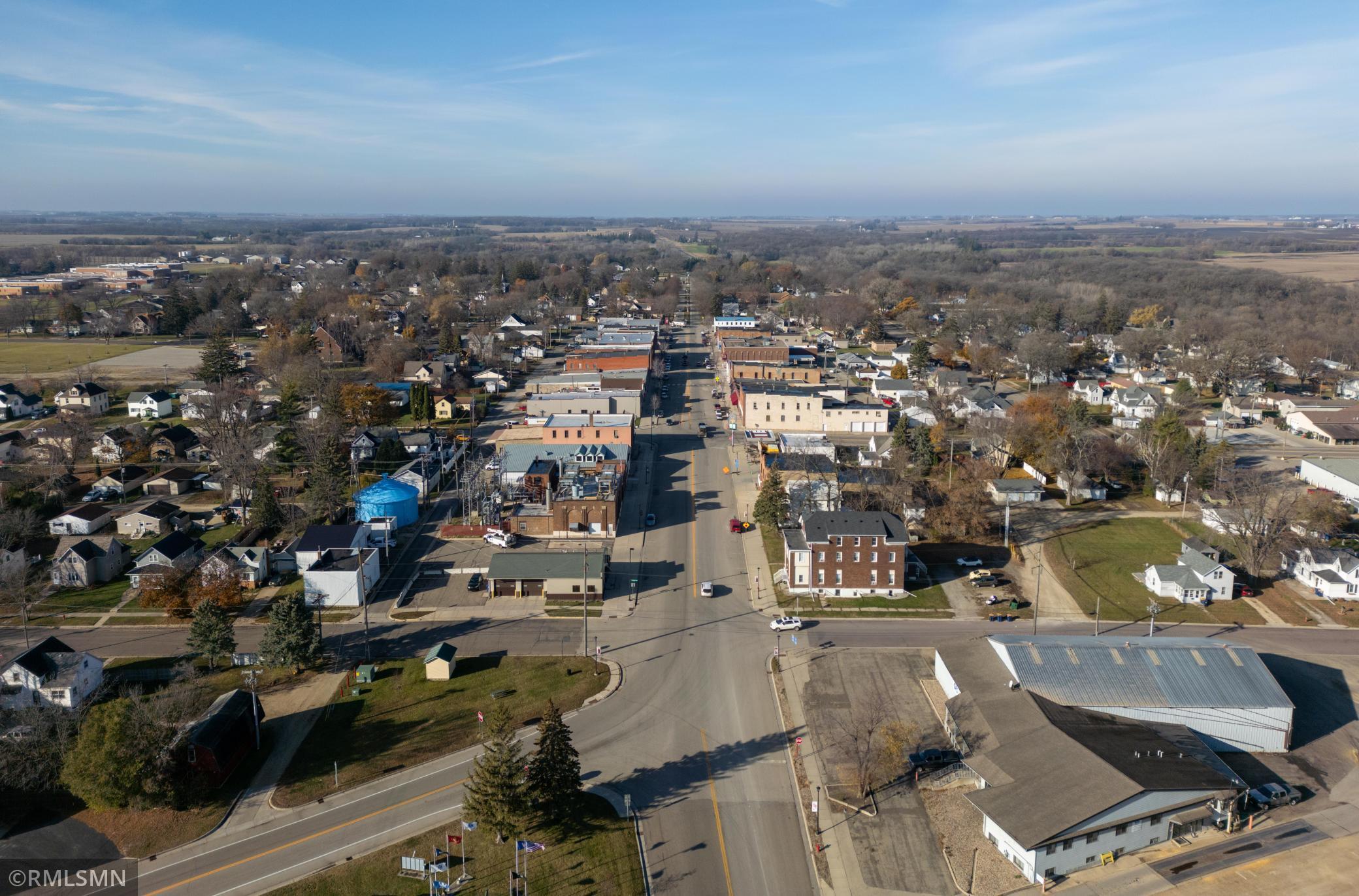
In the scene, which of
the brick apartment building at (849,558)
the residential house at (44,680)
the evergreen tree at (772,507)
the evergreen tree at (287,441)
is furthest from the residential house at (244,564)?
the brick apartment building at (849,558)

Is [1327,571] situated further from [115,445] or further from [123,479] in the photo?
[115,445]

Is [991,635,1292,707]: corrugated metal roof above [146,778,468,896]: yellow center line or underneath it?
above

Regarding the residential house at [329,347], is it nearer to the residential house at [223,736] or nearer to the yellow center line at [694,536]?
the yellow center line at [694,536]

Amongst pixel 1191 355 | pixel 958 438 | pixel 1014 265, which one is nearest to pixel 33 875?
pixel 958 438

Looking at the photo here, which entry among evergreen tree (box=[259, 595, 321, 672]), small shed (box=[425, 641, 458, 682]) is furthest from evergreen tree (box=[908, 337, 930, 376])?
evergreen tree (box=[259, 595, 321, 672])

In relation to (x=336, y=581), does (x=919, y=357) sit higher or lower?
higher

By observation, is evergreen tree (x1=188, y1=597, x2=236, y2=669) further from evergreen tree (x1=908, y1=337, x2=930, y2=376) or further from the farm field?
the farm field

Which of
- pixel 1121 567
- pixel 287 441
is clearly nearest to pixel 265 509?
pixel 287 441
